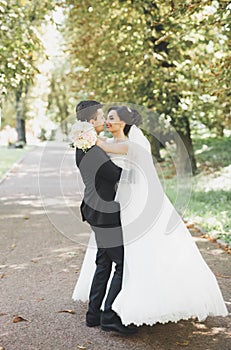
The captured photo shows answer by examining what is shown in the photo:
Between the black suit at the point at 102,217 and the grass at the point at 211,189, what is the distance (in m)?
4.54

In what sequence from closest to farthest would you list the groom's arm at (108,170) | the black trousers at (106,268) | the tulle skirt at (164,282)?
the groom's arm at (108,170) → the tulle skirt at (164,282) → the black trousers at (106,268)

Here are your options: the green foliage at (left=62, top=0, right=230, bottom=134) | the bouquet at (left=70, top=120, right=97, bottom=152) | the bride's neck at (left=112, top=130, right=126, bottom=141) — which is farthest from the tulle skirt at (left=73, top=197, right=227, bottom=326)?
the green foliage at (left=62, top=0, right=230, bottom=134)

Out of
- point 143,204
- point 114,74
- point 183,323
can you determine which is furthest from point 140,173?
point 114,74

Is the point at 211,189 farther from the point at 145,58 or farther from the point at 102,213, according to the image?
the point at 102,213

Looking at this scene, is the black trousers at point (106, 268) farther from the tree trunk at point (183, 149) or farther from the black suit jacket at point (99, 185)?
the tree trunk at point (183, 149)

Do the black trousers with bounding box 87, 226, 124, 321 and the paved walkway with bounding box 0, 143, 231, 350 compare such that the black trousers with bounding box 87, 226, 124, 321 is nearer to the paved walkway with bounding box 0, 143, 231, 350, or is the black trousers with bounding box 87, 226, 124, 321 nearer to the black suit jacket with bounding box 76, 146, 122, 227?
the black suit jacket with bounding box 76, 146, 122, 227

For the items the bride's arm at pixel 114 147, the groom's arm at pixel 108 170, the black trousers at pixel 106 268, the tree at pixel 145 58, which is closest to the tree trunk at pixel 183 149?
the tree at pixel 145 58

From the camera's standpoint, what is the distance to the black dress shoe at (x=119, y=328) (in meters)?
5.66

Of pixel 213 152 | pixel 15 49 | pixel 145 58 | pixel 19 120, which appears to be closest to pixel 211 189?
pixel 145 58

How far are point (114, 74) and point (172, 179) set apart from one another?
4.22m

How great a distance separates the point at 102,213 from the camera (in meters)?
5.62

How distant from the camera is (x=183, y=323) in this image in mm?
6039

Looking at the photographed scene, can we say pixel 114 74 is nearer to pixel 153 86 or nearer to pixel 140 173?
pixel 153 86

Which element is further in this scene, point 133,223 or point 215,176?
point 215,176
